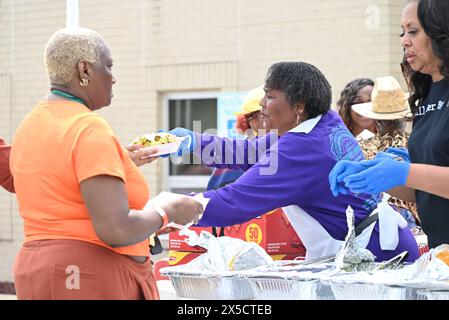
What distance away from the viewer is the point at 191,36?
898 cm

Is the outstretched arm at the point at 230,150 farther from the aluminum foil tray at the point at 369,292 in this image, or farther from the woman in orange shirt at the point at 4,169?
the aluminum foil tray at the point at 369,292

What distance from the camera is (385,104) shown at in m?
5.38

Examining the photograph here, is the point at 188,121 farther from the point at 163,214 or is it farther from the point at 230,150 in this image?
the point at 163,214

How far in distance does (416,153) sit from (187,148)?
5.40 ft

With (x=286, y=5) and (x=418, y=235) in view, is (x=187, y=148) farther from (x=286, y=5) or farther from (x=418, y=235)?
(x=286, y=5)

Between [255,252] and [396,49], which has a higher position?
[396,49]

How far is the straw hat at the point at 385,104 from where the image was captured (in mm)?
5328

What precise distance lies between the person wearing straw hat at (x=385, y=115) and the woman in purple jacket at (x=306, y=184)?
1.28 m

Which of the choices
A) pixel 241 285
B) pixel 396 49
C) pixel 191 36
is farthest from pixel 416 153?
pixel 191 36

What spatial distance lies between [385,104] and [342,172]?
2340 mm

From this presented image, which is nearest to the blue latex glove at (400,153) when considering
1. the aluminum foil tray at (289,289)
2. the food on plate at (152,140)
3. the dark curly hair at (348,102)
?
the aluminum foil tray at (289,289)

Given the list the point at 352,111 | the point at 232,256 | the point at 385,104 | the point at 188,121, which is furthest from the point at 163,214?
the point at 188,121

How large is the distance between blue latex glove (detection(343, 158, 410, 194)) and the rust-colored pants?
896 millimetres

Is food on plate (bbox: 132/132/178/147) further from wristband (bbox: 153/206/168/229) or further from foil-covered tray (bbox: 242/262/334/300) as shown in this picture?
wristband (bbox: 153/206/168/229)
